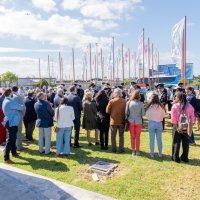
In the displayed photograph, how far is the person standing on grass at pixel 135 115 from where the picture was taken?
8.25m

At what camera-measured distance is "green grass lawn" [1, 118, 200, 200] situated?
5.91 meters

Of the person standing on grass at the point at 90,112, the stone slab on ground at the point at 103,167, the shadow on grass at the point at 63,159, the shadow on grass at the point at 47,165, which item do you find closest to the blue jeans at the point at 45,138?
the shadow on grass at the point at 63,159

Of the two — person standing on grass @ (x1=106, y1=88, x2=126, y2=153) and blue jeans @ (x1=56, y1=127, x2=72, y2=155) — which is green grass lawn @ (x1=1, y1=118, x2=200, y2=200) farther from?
person standing on grass @ (x1=106, y1=88, x2=126, y2=153)

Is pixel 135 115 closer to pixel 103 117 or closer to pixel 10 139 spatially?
pixel 103 117

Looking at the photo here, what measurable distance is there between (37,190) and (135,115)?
12.1ft

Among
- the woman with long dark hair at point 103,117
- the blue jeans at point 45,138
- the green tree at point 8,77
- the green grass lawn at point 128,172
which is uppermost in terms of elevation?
the green tree at point 8,77

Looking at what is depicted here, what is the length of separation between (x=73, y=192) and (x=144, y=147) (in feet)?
14.1

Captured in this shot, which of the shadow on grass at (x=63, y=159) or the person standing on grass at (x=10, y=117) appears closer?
the shadow on grass at (x=63, y=159)

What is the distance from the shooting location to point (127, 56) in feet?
159

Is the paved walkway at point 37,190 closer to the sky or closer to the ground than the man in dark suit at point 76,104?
closer to the ground

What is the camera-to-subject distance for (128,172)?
705 centimetres

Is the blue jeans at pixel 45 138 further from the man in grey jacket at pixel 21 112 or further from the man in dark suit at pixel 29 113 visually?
the man in dark suit at pixel 29 113

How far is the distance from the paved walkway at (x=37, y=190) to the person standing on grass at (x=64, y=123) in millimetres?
1708

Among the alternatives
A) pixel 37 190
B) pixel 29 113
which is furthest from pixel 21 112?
pixel 37 190
